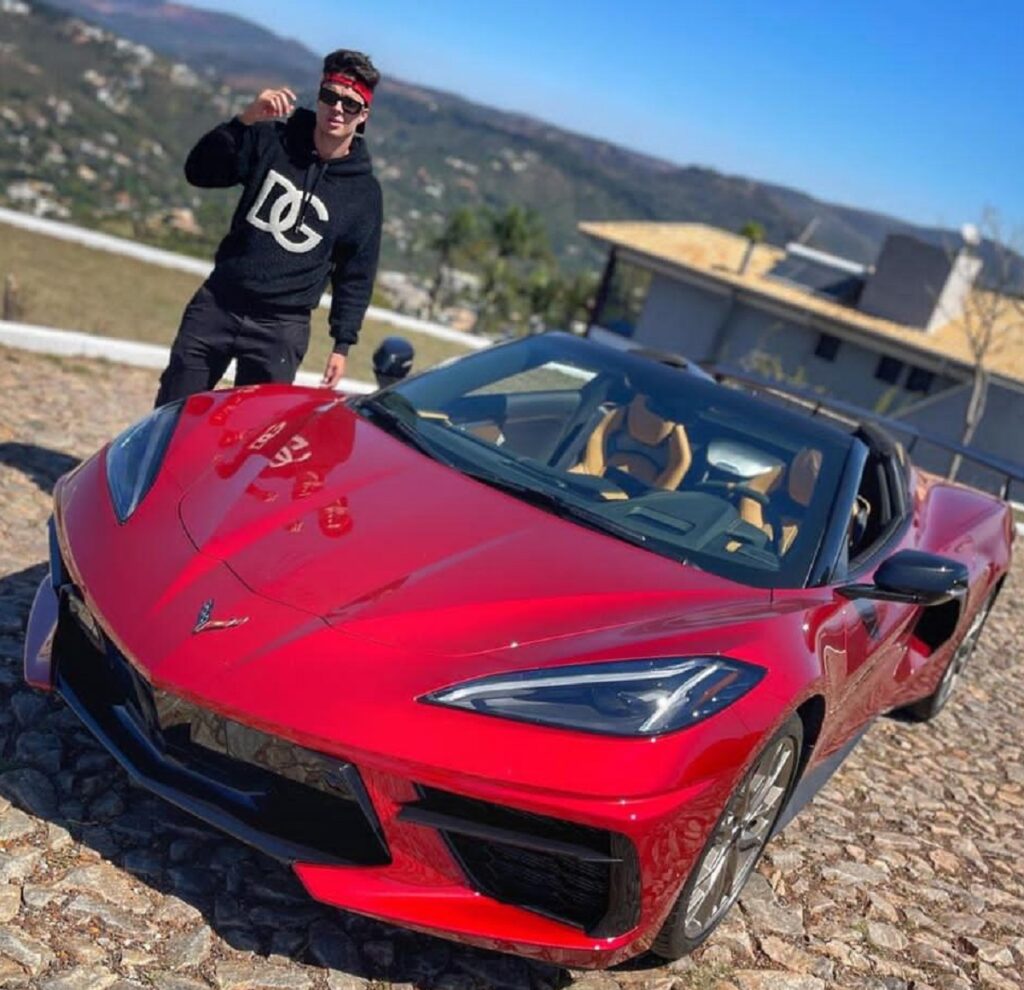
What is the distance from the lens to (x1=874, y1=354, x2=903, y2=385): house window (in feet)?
92.4

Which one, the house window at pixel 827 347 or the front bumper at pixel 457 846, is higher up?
the house window at pixel 827 347

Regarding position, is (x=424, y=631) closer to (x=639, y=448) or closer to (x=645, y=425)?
(x=639, y=448)

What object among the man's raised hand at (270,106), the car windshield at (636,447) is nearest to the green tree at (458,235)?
the man's raised hand at (270,106)

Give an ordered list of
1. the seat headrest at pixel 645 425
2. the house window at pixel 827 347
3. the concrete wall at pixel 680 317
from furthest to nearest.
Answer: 1. the concrete wall at pixel 680 317
2. the house window at pixel 827 347
3. the seat headrest at pixel 645 425

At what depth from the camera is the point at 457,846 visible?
93.0 inches

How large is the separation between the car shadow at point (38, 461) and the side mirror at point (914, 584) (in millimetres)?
3665

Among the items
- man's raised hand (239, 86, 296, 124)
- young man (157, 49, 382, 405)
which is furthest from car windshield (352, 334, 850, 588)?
man's raised hand (239, 86, 296, 124)

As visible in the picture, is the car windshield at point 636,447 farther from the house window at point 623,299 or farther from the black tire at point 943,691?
the house window at point 623,299

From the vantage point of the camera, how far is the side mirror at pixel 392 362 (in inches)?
170

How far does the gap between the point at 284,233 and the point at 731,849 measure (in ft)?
9.35

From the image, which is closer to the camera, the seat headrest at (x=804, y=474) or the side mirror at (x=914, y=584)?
the side mirror at (x=914, y=584)

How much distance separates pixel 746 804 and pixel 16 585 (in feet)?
8.86

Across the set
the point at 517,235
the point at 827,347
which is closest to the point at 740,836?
the point at 827,347

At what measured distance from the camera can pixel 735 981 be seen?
113 inches
